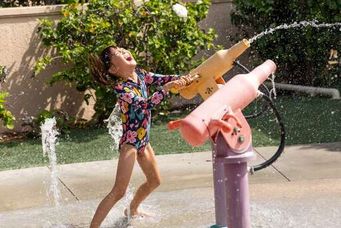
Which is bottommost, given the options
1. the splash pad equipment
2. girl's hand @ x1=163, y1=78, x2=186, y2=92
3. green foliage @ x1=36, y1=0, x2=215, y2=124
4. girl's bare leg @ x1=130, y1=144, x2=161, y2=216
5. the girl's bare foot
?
the girl's bare foot

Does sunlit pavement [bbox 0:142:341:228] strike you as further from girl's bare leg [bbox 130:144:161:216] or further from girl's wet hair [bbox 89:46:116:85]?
girl's wet hair [bbox 89:46:116:85]

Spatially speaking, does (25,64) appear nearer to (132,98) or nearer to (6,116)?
(6,116)

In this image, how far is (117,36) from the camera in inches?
335

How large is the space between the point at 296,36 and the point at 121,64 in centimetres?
575

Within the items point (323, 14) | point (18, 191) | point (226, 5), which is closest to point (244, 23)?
point (226, 5)

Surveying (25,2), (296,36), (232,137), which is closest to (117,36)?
(25,2)

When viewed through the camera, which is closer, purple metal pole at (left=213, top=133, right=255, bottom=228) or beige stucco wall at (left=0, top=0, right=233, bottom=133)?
purple metal pole at (left=213, top=133, right=255, bottom=228)

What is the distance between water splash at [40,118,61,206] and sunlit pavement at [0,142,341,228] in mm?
64

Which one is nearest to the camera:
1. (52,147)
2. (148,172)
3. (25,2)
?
(148,172)

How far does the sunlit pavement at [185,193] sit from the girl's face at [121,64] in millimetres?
1081

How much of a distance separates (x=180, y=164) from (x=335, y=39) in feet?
13.5

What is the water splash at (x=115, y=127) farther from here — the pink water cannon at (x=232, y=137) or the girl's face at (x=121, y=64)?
the pink water cannon at (x=232, y=137)

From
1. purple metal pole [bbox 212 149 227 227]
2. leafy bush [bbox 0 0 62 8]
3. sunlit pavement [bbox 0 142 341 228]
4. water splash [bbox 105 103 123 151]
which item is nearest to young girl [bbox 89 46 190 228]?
sunlit pavement [bbox 0 142 341 228]

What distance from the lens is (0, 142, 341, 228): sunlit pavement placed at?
17.2 ft
